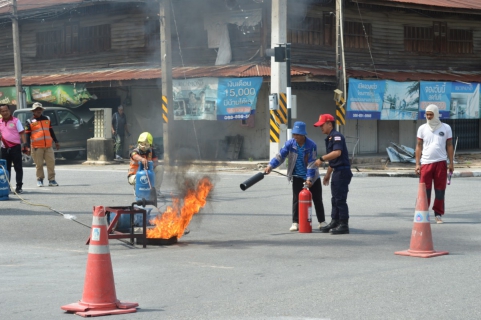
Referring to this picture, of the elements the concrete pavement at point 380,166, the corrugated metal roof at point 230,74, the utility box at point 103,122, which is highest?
the corrugated metal roof at point 230,74

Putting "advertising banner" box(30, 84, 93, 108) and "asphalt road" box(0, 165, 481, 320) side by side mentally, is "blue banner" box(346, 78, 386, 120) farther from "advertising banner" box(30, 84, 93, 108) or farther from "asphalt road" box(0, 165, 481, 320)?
"asphalt road" box(0, 165, 481, 320)

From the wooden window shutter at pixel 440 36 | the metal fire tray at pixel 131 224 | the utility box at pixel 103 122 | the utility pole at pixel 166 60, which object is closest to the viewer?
the metal fire tray at pixel 131 224

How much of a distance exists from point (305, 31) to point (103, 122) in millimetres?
7330

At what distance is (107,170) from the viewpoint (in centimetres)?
2248

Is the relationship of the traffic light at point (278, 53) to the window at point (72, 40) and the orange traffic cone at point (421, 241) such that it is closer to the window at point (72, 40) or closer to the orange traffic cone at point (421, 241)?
the window at point (72, 40)

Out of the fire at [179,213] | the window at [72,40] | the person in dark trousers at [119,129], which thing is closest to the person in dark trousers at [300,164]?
the fire at [179,213]

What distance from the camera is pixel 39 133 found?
16.4 m

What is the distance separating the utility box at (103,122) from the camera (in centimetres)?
2570

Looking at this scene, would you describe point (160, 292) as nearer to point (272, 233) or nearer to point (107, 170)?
point (272, 233)

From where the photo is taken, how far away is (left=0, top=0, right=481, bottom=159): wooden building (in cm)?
2512

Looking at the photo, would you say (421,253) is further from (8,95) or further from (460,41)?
(8,95)

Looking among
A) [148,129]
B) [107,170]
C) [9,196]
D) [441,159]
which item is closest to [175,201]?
[441,159]

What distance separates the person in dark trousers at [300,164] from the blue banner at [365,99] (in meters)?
14.1

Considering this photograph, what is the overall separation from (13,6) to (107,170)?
911 centimetres
